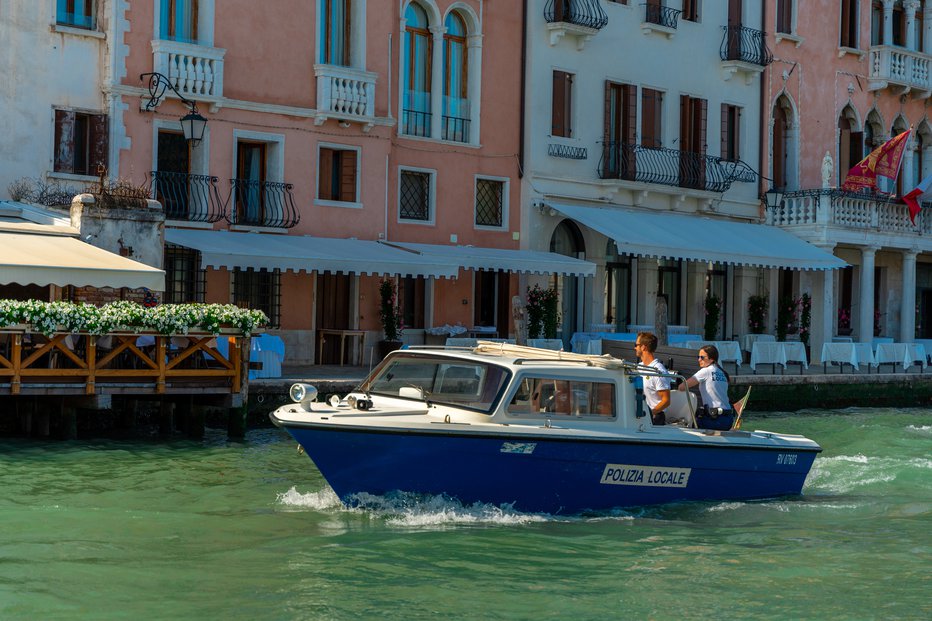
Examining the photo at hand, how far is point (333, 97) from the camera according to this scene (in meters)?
25.0

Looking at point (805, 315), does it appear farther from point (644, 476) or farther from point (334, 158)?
point (644, 476)

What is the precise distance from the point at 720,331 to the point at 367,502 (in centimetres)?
2126

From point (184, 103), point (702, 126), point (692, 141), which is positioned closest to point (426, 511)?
point (184, 103)

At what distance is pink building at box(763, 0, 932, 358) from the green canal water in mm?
17735

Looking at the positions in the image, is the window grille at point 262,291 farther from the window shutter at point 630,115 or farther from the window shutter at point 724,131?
the window shutter at point 724,131

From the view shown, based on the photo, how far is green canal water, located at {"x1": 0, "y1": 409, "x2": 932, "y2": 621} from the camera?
32.6 feet

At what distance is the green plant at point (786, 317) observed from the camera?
106ft

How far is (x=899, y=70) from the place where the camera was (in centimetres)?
3553

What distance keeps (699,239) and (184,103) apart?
36.4 ft

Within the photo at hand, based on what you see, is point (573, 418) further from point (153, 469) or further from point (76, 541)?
point (153, 469)

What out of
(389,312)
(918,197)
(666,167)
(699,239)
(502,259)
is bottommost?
(389,312)

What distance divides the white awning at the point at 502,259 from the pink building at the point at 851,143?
26.2 ft

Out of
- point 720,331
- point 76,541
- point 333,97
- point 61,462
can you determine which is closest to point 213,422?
point 61,462

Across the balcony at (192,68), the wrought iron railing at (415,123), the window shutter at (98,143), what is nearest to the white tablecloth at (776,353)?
the wrought iron railing at (415,123)
